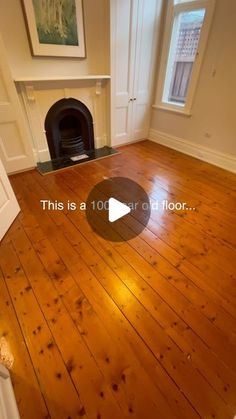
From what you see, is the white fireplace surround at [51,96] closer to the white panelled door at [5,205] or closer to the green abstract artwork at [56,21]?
the green abstract artwork at [56,21]

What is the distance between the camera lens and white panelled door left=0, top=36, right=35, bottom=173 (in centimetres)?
218

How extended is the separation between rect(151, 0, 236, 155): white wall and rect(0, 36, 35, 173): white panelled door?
7.89 feet

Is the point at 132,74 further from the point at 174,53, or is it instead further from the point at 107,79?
the point at 174,53

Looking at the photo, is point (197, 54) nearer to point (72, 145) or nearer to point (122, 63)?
point (122, 63)

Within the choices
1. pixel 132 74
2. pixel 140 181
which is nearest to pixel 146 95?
pixel 132 74

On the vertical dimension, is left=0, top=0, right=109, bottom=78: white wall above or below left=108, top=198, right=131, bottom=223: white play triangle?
above

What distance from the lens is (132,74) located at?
314cm

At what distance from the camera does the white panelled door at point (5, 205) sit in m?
1.83

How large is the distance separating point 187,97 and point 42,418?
3.73 m

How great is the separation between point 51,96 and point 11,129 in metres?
0.72

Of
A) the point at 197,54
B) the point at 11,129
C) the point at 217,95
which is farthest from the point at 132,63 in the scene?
the point at 11,129

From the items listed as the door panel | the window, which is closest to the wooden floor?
the window
